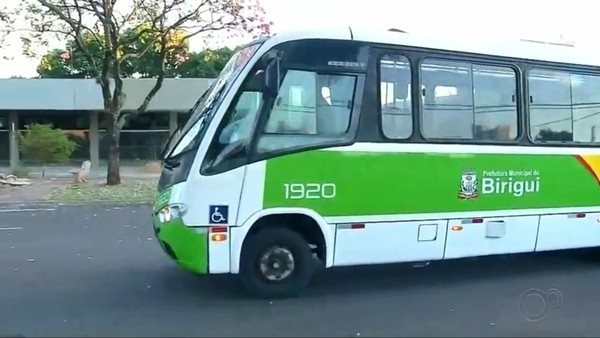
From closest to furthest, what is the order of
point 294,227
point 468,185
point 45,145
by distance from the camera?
point 294,227
point 468,185
point 45,145

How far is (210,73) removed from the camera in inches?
1651

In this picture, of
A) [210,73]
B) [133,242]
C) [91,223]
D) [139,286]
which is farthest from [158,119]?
[139,286]

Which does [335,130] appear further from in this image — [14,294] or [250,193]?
[14,294]

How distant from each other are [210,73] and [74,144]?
524 inches

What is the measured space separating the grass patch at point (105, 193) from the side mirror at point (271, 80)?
12.1m

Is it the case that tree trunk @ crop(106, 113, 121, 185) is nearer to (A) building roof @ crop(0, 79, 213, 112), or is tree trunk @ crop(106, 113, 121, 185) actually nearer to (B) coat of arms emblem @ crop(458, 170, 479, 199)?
(A) building roof @ crop(0, 79, 213, 112)

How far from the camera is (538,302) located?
7406 millimetres

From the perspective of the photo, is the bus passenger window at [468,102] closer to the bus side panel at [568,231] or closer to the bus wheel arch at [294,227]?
the bus side panel at [568,231]

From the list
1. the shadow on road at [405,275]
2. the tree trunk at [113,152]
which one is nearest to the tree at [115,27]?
the tree trunk at [113,152]

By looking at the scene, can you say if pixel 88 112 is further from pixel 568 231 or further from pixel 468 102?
pixel 568 231

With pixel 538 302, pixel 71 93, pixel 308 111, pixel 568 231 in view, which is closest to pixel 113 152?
pixel 71 93

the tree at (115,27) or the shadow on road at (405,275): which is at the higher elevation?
the tree at (115,27)

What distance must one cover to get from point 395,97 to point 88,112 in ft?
87.2

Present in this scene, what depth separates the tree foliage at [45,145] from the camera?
28.0 m
